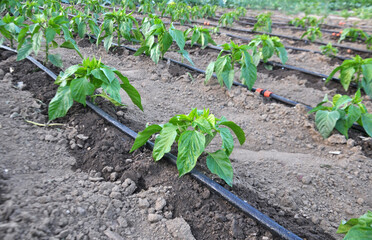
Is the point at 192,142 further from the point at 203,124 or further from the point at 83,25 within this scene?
the point at 83,25

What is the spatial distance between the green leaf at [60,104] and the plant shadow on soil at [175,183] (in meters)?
0.15

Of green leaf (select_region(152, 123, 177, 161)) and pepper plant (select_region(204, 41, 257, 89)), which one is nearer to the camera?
green leaf (select_region(152, 123, 177, 161))

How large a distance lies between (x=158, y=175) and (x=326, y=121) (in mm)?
1665

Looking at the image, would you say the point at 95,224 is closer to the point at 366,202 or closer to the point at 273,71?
the point at 366,202

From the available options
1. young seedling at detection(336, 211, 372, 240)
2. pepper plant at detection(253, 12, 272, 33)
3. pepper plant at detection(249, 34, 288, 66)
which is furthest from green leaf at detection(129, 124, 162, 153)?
pepper plant at detection(253, 12, 272, 33)

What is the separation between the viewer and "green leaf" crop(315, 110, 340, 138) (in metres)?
2.63

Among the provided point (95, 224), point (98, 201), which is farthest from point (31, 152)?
point (95, 224)

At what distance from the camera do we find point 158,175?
1.90 meters

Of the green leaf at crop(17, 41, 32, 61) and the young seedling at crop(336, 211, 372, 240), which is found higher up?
the young seedling at crop(336, 211, 372, 240)

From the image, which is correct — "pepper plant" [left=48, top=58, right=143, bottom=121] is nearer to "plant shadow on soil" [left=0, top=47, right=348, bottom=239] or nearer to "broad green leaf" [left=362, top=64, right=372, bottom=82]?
"plant shadow on soil" [left=0, top=47, right=348, bottom=239]

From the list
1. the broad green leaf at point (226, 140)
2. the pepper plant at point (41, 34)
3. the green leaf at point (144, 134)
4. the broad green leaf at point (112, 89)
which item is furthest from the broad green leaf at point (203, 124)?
the pepper plant at point (41, 34)

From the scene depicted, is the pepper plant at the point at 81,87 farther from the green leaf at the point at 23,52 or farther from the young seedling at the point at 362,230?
the young seedling at the point at 362,230

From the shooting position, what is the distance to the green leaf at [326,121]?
8.63ft

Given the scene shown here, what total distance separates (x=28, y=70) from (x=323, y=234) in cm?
309
